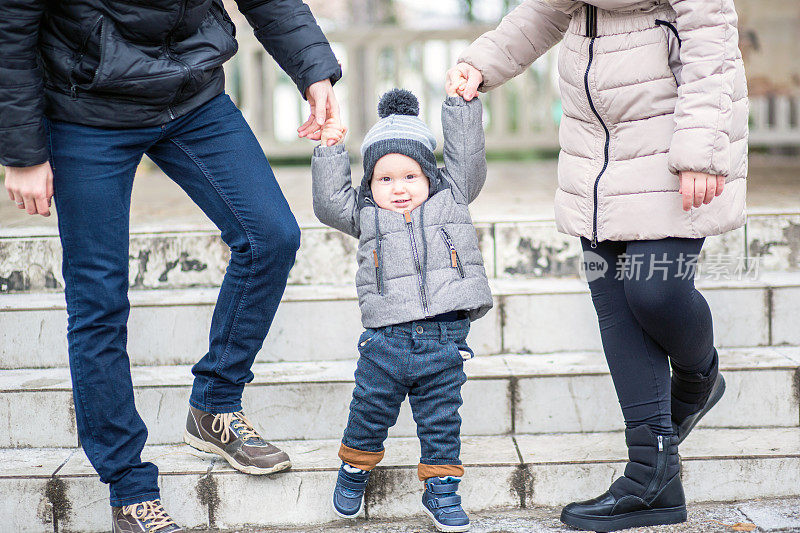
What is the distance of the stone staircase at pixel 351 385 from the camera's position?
9.04 feet

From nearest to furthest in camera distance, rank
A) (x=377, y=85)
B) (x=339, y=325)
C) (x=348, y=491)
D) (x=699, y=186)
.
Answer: (x=699, y=186), (x=348, y=491), (x=339, y=325), (x=377, y=85)

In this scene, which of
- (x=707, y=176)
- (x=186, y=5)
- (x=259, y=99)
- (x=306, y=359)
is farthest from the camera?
(x=259, y=99)

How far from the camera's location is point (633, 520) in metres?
2.51

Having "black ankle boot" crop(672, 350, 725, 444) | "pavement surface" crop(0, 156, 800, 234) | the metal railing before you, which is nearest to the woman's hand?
"black ankle boot" crop(672, 350, 725, 444)

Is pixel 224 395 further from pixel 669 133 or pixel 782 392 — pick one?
pixel 782 392

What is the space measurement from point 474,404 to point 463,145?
97 centimetres

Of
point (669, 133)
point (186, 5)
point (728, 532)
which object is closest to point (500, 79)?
point (669, 133)

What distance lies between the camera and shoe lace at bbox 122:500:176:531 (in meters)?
2.45

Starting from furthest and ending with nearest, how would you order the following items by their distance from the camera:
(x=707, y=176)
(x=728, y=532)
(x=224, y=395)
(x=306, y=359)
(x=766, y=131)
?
(x=766, y=131) < (x=306, y=359) < (x=224, y=395) < (x=728, y=532) < (x=707, y=176)

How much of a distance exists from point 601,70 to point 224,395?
4.80 ft

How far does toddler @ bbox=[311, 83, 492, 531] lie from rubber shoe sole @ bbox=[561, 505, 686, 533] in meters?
0.36

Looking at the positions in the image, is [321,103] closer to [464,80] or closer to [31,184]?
[464,80]

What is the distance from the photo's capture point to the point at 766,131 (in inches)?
244

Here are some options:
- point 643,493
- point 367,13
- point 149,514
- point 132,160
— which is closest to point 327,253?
point 132,160
